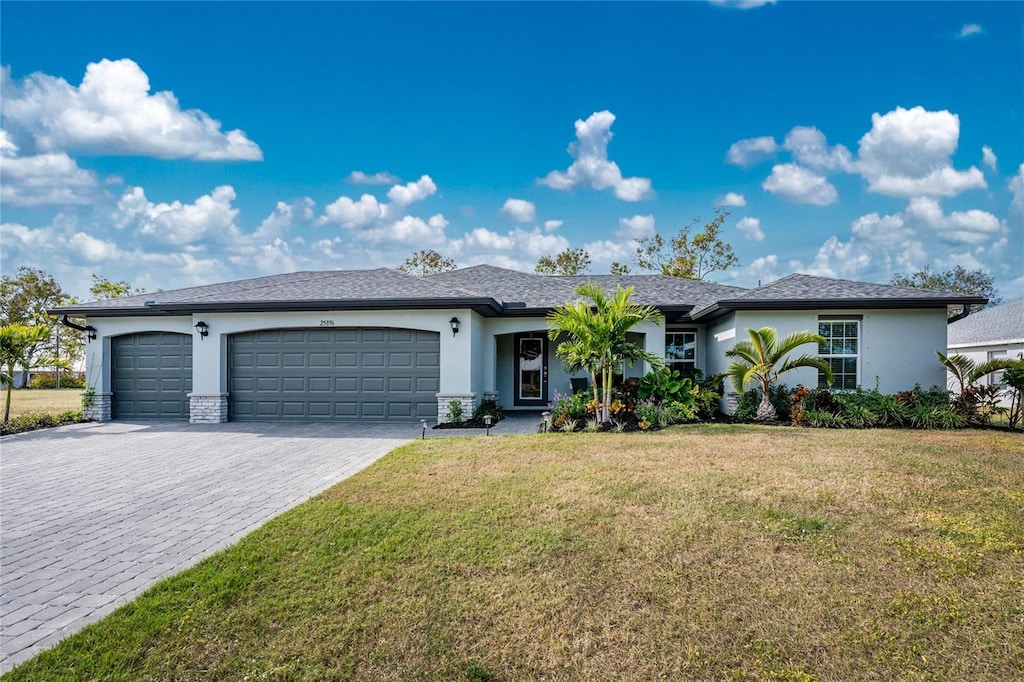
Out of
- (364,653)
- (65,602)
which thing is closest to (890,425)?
(364,653)

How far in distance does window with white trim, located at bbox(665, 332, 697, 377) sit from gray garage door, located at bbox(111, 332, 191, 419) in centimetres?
1330

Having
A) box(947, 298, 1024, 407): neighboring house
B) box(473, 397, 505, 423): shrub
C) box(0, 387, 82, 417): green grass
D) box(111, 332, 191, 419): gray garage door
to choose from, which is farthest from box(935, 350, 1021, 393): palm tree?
box(0, 387, 82, 417): green grass

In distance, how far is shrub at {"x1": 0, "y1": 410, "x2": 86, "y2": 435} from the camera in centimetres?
1115

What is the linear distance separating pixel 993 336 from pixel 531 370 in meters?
16.2

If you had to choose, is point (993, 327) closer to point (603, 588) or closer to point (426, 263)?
point (603, 588)

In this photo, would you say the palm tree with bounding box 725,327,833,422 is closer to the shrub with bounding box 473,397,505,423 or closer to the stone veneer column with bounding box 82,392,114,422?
the shrub with bounding box 473,397,505,423

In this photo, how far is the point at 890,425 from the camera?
10469 millimetres

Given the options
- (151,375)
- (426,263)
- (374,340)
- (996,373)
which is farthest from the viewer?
(426,263)

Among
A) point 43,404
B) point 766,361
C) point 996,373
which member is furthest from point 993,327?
point 43,404

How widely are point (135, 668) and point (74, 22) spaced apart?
13.5 meters

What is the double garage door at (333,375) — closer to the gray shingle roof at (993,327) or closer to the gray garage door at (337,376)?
the gray garage door at (337,376)

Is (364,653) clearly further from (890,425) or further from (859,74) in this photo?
(859,74)

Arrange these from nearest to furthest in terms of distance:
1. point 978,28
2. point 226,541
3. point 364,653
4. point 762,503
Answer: point 364,653
point 226,541
point 762,503
point 978,28

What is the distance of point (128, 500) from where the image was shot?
576 centimetres
